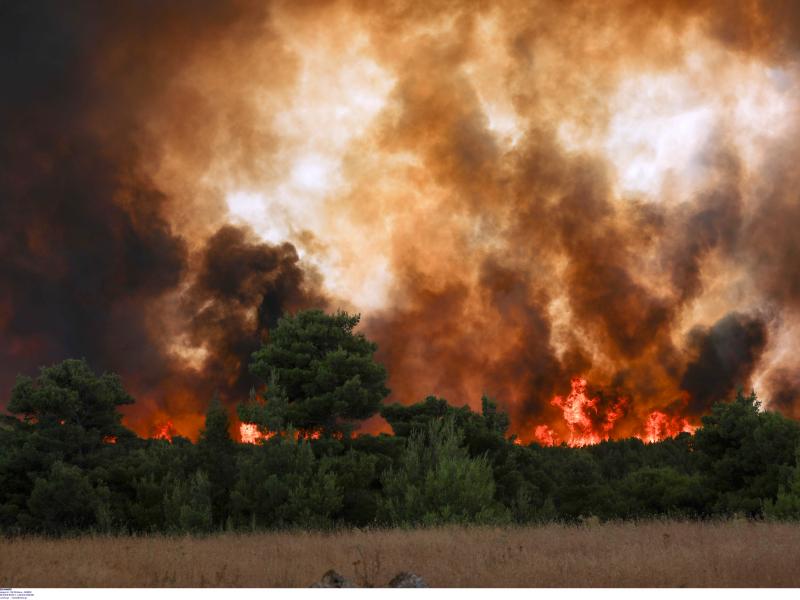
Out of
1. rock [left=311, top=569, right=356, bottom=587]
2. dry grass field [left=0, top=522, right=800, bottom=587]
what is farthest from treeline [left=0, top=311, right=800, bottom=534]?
rock [left=311, top=569, right=356, bottom=587]

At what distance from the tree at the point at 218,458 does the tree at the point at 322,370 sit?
4.68 metres

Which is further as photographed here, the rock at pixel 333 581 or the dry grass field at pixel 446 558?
the dry grass field at pixel 446 558

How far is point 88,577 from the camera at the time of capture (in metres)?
15.5

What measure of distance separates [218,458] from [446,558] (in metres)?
22.4

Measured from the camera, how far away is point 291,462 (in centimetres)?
3072

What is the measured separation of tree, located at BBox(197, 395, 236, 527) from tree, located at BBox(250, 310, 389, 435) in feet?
15.4

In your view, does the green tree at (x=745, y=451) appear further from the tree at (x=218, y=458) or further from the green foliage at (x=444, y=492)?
the tree at (x=218, y=458)

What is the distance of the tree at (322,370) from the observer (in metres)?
34.2

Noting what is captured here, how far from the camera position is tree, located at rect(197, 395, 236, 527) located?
36219mm

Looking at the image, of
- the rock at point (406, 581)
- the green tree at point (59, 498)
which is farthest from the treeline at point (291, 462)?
the rock at point (406, 581)

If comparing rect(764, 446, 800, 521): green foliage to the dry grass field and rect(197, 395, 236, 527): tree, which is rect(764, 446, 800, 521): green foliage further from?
rect(197, 395, 236, 527): tree

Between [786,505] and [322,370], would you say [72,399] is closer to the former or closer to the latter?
[322,370]

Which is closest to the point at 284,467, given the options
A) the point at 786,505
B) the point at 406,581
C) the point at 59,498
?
the point at 59,498

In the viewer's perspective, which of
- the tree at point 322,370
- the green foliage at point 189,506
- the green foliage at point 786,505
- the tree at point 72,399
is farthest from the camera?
the tree at point 322,370
